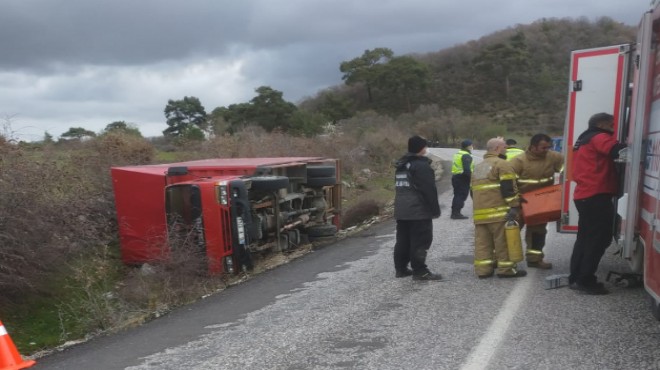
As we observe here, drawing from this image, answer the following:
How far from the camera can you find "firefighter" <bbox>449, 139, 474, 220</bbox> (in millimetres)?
11805

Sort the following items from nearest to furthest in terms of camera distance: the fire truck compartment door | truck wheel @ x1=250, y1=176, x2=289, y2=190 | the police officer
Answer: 1. the fire truck compartment door
2. the police officer
3. truck wheel @ x1=250, y1=176, x2=289, y2=190

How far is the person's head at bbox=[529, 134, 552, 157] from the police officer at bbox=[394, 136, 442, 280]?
1204mm

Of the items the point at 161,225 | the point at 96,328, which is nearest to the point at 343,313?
the point at 96,328

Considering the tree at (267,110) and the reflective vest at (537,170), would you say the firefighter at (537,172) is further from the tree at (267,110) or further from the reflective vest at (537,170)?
the tree at (267,110)

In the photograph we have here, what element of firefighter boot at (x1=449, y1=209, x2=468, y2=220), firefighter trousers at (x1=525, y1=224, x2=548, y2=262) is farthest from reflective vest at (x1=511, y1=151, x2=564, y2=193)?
firefighter boot at (x1=449, y1=209, x2=468, y2=220)

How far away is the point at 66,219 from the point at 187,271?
1726mm

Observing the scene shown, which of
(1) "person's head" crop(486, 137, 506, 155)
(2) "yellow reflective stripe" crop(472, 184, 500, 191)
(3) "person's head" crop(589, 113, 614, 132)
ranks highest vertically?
(3) "person's head" crop(589, 113, 614, 132)

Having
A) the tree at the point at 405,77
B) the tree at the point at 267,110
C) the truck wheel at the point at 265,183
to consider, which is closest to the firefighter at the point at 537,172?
the truck wheel at the point at 265,183

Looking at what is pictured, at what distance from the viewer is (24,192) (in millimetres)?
6844

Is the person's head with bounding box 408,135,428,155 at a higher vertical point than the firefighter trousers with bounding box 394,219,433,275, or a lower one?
higher

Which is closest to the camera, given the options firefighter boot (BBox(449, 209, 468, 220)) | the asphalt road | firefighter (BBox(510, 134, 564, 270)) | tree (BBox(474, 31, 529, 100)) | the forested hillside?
the asphalt road

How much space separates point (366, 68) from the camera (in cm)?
8850

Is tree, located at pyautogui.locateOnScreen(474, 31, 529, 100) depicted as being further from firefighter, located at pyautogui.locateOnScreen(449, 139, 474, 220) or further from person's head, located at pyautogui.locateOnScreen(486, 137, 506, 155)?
person's head, located at pyautogui.locateOnScreen(486, 137, 506, 155)

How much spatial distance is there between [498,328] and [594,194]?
1.71 m
